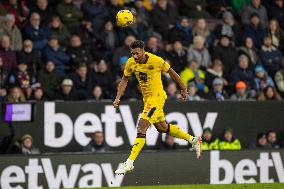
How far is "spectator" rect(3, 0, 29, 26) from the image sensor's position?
69.5 ft

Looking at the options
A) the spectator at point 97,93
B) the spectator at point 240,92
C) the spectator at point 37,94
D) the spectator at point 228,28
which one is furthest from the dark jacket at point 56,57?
the spectator at point 228,28

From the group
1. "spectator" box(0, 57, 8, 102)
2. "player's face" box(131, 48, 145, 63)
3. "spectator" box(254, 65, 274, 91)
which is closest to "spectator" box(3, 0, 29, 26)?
"spectator" box(0, 57, 8, 102)

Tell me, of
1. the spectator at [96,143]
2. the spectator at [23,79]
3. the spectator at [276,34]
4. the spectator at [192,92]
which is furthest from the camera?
the spectator at [276,34]

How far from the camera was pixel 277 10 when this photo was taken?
81.3 ft

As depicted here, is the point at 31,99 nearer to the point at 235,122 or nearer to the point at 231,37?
the point at 235,122

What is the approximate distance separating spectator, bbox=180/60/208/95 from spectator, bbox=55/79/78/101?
277 centimetres

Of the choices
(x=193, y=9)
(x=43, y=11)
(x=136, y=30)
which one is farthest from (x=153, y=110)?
(x=193, y=9)

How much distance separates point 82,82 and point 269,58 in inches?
203

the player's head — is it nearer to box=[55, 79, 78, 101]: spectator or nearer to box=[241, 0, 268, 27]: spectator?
box=[55, 79, 78, 101]: spectator

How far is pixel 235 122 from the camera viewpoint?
20.6 metres

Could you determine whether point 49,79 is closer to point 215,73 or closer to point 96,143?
point 96,143

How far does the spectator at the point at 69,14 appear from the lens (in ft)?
71.2

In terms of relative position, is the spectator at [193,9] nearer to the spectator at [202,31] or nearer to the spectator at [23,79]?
the spectator at [202,31]

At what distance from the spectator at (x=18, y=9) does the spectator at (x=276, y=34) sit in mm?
6131
